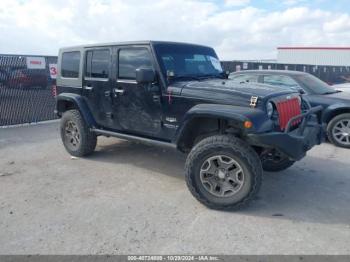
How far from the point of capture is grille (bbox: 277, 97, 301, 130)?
13.6ft

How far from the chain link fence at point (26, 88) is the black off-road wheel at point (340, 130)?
26.0 ft

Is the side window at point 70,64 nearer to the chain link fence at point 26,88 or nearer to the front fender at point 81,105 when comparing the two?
the front fender at point 81,105

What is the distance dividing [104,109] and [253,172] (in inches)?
110

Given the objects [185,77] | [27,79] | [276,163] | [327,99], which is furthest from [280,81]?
[27,79]

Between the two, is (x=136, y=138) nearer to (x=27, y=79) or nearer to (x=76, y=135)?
(x=76, y=135)

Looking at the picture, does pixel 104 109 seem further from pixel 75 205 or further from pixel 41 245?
pixel 41 245

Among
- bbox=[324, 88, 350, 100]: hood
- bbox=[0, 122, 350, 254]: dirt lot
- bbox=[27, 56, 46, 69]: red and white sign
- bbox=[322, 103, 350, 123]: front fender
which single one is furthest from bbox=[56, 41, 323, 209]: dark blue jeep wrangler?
bbox=[27, 56, 46, 69]: red and white sign

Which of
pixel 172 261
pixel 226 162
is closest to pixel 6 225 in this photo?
pixel 172 261

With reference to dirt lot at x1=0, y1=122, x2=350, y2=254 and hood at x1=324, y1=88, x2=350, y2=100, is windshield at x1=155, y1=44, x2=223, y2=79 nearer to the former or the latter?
dirt lot at x1=0, y1=122, x2=350, y2=254

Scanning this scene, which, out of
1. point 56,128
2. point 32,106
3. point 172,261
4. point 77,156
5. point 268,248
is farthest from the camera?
point 32,106

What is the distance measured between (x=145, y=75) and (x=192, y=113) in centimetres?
84

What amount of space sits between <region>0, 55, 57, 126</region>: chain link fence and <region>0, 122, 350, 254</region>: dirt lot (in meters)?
3.81

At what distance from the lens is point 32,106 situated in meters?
10.2

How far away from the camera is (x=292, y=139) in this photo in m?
3.88
